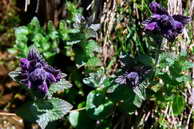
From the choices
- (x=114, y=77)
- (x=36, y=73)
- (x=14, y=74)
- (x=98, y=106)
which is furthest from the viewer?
(x=98, y=106)

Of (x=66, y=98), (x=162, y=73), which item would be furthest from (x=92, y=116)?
(x=162, y=73)

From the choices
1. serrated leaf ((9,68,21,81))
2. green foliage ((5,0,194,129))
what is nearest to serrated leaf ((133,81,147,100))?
green foliage ((5,0,194,129))

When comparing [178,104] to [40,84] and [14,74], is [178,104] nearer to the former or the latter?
[40,84]

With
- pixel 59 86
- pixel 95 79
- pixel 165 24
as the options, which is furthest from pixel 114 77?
pixel 165 24

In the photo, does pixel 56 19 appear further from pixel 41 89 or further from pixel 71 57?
pixel 41 89

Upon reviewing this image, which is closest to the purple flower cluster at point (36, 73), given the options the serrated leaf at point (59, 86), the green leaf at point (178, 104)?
the serrated leaf at point (59, 86)
